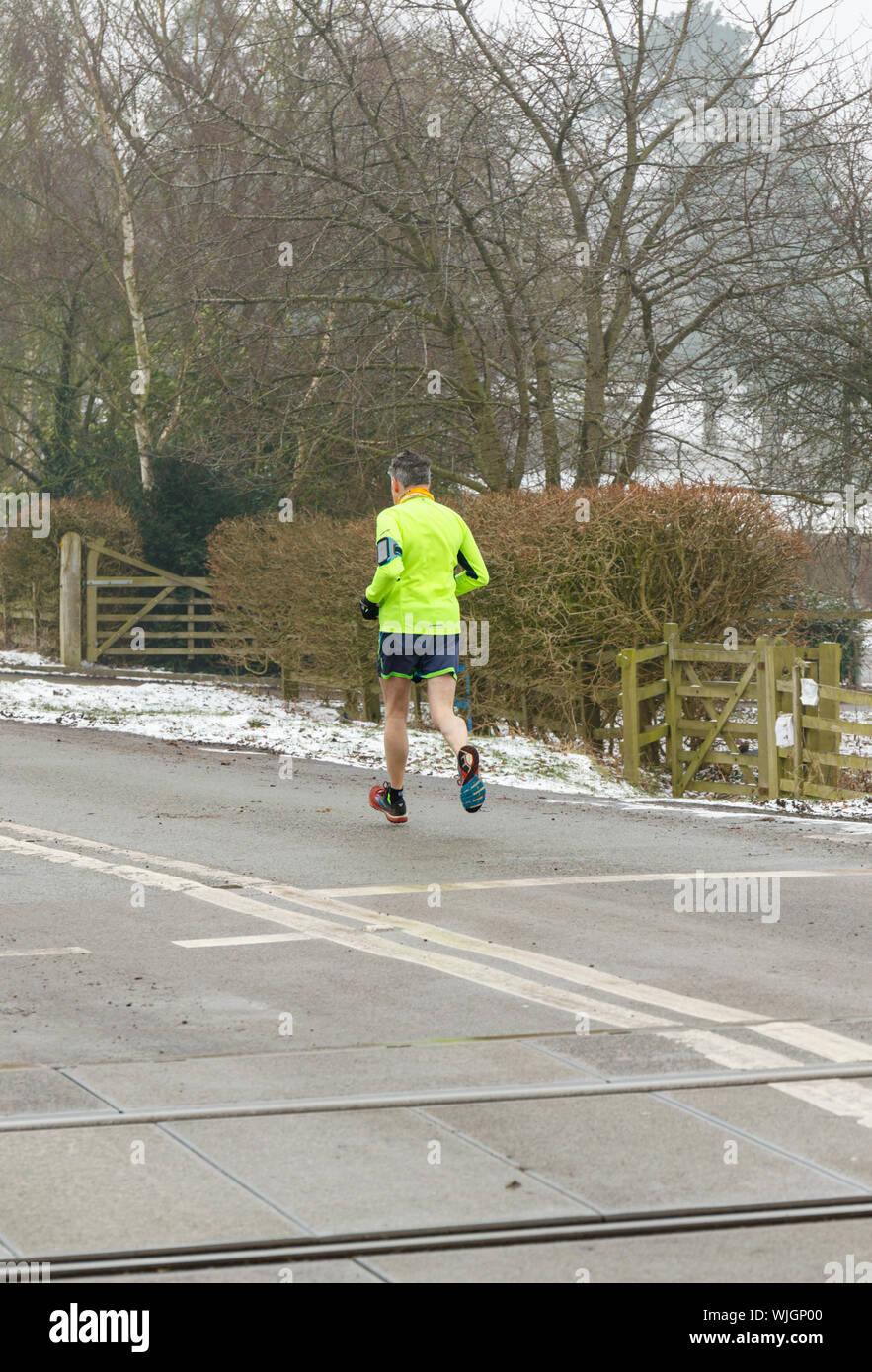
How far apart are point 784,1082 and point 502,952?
1786 millimetres

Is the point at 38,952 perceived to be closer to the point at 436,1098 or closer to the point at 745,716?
the point at 436,1098

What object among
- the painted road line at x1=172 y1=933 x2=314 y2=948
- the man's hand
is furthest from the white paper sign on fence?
the painted road line at x1=172 y1=933 x2=314 y2=948

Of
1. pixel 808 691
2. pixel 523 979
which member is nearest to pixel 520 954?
pixel 523 979

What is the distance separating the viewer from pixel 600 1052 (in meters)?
4.94

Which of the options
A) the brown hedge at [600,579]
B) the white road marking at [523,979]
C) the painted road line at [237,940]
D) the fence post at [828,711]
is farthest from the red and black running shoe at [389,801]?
the brown hedge at [600,579]

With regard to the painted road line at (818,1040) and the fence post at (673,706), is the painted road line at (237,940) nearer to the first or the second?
the painted road line at (818,1040)

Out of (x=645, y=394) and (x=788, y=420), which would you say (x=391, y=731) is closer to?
(x=645, y=394)

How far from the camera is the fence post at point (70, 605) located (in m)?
26.5

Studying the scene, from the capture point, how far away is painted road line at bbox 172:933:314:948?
6363 mm

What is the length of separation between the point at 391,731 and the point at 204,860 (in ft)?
4.81

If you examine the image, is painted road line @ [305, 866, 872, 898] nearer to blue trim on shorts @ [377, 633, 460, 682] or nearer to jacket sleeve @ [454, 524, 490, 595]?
blue trim on shorts @ [377, 633, 460, 682]

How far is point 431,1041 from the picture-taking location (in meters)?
5.05

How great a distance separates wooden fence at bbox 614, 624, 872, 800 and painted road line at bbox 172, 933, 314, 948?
6.56 m
